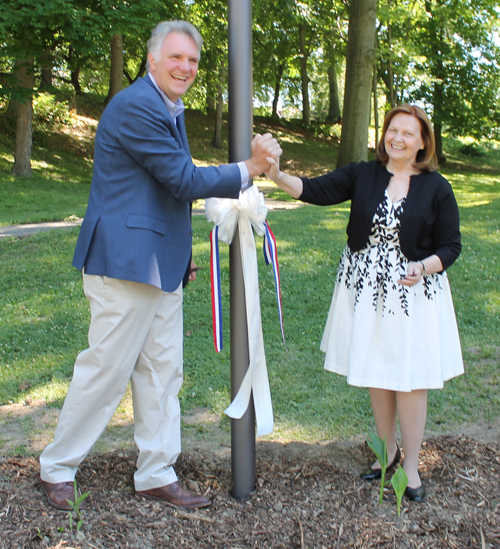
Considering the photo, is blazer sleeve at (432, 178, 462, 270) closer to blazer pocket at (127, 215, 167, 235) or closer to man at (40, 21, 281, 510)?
man at (40, 21, 281, 510)

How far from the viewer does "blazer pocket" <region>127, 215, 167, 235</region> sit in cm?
245

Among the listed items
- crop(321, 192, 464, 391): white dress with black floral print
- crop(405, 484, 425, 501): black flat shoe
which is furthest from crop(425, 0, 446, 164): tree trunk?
crop(405, 484, 425, 501): black flat shoe

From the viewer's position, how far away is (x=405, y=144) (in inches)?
109

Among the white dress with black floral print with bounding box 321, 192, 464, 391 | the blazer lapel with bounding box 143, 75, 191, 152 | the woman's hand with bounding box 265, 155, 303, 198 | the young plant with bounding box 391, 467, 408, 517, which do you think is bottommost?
the young plant with bounding box 391, 467, 408, 517

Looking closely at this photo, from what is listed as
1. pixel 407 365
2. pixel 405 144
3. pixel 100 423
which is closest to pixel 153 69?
pixel 405 144

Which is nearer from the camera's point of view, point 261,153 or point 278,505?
point 261,153

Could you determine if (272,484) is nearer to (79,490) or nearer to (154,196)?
(79,490)

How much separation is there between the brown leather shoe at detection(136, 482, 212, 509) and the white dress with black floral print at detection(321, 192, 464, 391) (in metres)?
0.91

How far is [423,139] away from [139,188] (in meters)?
1.39

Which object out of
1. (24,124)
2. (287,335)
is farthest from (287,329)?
(24,124)

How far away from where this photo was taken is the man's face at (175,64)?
7.88ft

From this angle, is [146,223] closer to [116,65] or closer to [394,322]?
[394,322]

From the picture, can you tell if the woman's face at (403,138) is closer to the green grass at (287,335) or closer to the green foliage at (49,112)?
the green grass at (287,335)

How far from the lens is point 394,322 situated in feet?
9.11
